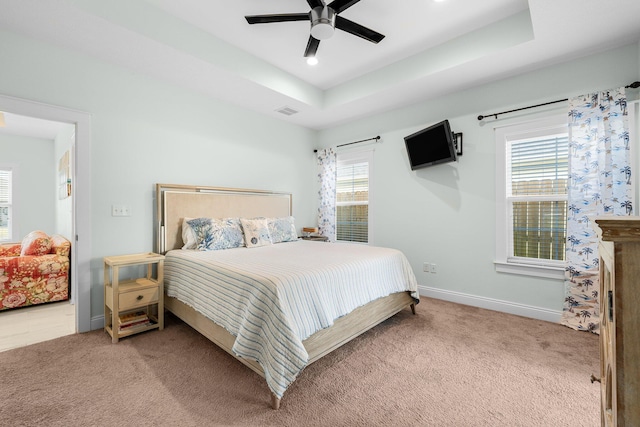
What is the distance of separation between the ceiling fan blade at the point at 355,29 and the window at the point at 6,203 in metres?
6.36

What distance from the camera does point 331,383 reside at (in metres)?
1.87

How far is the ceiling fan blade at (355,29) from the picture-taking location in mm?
2256

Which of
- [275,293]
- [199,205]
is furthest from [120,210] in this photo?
[275,293]

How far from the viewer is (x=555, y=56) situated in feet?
8.95

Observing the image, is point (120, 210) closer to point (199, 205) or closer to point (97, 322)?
point (199, 205)

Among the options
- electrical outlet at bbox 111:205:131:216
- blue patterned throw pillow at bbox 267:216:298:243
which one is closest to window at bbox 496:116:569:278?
blue patterned throw pillow at bbox 267:216:298:243

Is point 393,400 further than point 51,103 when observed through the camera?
No

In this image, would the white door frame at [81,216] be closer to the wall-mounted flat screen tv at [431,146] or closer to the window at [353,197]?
the window at [353,197]

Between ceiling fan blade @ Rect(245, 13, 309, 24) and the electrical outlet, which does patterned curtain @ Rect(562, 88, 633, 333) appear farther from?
the electrical outlet

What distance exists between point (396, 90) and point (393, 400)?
3134mm

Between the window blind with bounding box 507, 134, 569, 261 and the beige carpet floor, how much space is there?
2.82 feet

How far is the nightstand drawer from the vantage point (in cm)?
247

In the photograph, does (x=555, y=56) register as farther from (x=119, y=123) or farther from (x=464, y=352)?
(x=119, y=123)

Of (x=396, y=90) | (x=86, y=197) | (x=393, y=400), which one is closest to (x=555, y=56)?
(x=396, y=90)
